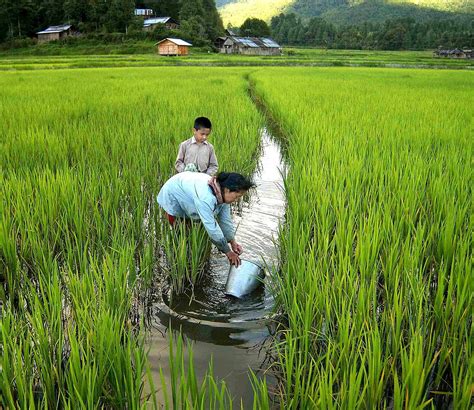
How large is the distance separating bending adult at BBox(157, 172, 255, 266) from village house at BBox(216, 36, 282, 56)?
41.7 meters

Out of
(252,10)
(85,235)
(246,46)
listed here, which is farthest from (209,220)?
(252,10)

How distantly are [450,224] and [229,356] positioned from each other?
4.12ft

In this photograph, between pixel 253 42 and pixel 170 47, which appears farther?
pixel 253 42

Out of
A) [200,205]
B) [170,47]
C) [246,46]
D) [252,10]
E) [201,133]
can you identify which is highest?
[252,10]

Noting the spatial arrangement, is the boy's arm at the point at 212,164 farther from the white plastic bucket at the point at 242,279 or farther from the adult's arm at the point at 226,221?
the white plastic bucket at the point at 242,279

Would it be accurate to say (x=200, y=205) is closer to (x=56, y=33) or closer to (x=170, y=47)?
(x=170, y=47)

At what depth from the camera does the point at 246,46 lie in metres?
42.0

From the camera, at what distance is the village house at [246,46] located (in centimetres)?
4181

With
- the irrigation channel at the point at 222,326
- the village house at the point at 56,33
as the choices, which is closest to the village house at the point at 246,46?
the village house at the point at 56,33

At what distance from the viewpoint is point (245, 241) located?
3150mm

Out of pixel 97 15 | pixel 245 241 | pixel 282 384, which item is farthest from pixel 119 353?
pixel 97 15

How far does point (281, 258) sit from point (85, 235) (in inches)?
47.4

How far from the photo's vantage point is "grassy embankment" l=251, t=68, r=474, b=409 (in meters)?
1.35

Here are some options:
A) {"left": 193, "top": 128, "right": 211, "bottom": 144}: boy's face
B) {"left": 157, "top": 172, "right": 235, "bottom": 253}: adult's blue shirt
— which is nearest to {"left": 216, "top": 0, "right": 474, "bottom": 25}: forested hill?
{"left": 193, "top": 128, "right": 211, "bottom": 144}: boy's face
